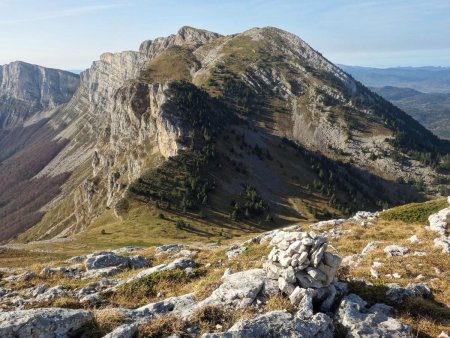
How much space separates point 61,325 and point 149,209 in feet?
335

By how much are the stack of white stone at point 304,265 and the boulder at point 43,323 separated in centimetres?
817

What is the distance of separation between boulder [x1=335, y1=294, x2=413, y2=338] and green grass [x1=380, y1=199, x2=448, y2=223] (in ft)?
89.5

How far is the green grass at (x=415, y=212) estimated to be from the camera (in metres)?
40.9

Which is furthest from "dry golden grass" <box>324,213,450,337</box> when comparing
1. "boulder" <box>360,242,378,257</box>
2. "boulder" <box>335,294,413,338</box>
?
"boulder" <box>335,294,413,338</box>

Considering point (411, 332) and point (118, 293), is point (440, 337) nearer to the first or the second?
point (411, 332)

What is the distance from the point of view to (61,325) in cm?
1489

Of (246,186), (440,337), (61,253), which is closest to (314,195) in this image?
(246,186)

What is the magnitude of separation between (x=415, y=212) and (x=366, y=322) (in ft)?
101

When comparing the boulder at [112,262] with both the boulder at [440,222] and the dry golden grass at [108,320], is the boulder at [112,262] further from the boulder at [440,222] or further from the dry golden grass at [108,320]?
the boulder at [440,222]

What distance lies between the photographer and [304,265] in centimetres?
1756

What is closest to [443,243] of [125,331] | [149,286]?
[149,286]

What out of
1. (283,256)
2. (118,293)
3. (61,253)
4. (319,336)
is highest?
(283,256)

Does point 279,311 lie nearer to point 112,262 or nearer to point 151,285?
point 151,285

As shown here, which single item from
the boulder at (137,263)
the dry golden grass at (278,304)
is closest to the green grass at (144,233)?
the boulder at (137,263)
